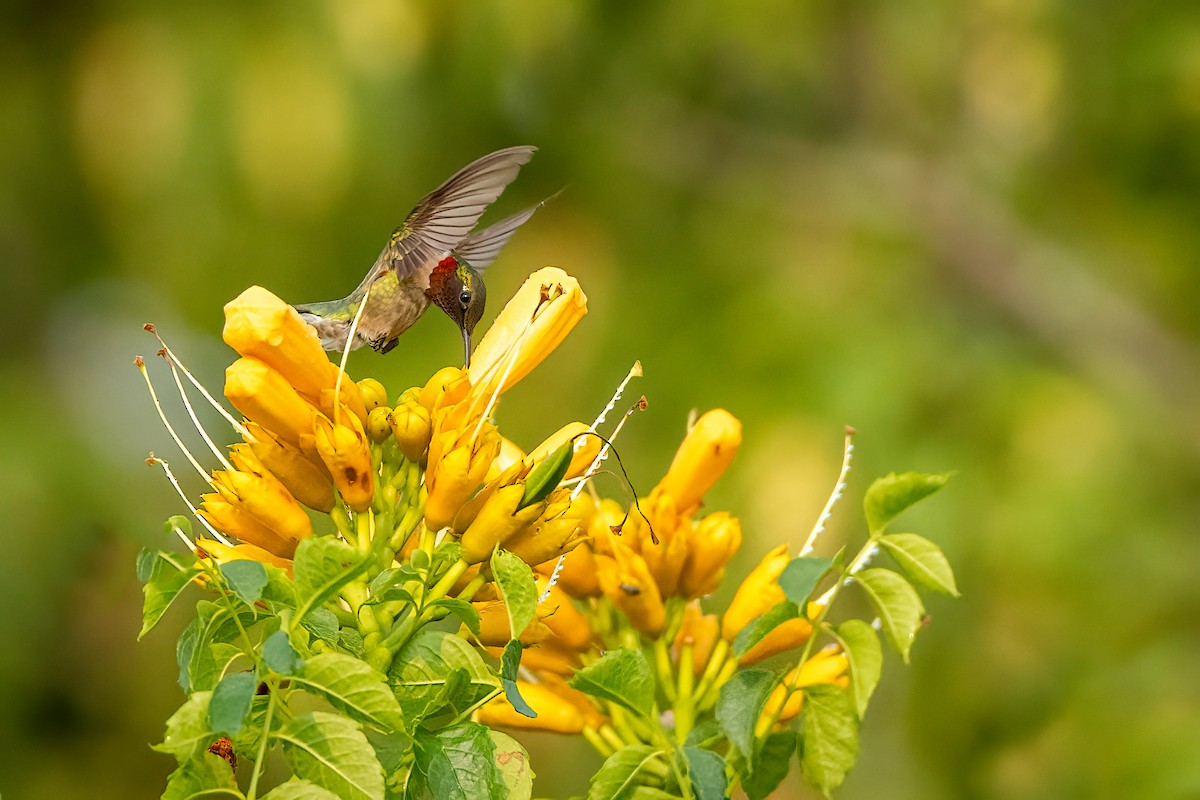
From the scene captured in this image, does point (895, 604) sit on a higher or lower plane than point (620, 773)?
higher

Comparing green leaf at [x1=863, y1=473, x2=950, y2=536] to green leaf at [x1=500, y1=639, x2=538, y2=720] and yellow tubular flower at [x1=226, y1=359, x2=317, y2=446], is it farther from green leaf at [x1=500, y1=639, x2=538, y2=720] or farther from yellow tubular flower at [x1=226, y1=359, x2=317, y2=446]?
yellow tubular flower at [x1=226, y1=359, x2=317, y2=446]

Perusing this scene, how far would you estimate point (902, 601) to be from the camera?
1312mm

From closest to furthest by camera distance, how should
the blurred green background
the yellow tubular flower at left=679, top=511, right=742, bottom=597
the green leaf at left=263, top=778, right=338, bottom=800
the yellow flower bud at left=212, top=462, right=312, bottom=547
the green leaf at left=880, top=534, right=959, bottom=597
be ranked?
the green leaf at left=263, top=778, right=338, bottom=800, the green leaf at left=880, top=534, right=959, bottom=597, the yellow flower bud at left=212, top=462, right=312, bottom=547, the yellow tubular flower at left=679, top=511, right=742, bottom=597, the blurred green background

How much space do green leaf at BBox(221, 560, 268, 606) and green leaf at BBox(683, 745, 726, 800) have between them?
428 millimetres

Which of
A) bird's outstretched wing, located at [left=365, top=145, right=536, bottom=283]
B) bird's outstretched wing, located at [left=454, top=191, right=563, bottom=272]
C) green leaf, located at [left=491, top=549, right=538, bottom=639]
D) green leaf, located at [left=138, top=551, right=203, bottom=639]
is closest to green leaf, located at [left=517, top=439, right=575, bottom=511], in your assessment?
green leaf, located at [left=491, top=549, right=538, bottom=639]

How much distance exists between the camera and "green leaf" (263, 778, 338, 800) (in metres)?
1.12

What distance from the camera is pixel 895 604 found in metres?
1.31

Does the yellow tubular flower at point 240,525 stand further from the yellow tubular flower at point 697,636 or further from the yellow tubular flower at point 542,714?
the yellow tubular flower at point 697,636

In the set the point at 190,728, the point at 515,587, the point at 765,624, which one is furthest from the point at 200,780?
the point at 765,624

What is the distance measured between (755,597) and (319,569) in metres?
0.70

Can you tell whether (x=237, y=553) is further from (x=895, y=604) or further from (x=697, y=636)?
(x=895, y=604)

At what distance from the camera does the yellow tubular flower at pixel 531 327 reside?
1.67m

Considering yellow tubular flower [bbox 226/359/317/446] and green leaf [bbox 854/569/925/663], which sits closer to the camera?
green leaf [bbox 854/569/925/663]

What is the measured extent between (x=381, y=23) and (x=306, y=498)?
17.8ft
